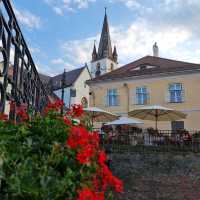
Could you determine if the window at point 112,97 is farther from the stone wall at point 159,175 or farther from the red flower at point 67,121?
the red flower at point 67,121

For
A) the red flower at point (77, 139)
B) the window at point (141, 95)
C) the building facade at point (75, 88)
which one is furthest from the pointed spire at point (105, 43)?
the red flower at point (77, 139)

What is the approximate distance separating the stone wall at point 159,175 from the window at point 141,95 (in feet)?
35.3

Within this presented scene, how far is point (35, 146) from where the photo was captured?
5.94ft

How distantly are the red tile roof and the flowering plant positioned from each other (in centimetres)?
2229

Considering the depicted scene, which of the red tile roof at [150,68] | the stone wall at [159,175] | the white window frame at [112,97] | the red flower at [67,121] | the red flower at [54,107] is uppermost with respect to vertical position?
the red tile roof at [150,68]

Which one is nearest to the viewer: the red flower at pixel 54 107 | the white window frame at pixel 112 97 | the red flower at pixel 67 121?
the red flower at pixel 67 121

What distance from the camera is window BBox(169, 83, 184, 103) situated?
2364cm

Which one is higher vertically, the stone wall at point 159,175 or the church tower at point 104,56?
the church tower at point 104,56

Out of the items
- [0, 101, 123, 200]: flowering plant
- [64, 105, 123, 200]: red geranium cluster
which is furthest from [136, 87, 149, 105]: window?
[64, 105, 123, 200]: red geranium cluster

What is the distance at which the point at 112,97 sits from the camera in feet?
86.4

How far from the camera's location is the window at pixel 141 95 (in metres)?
25.0

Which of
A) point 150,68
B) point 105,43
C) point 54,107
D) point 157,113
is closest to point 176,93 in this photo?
point 150,68

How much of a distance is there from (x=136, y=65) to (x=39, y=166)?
26953mm

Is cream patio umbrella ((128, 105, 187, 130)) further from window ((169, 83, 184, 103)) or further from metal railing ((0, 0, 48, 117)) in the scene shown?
metal railing ((0, 0, 48, 117))
